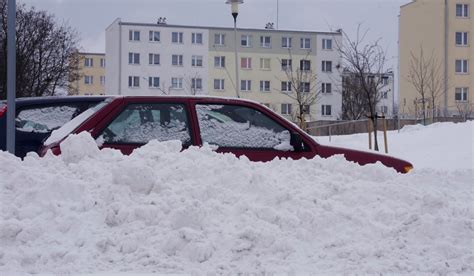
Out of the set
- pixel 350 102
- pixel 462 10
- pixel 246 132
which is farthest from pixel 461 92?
pixel 246 132

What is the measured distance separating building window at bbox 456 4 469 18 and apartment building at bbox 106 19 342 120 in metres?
12.6

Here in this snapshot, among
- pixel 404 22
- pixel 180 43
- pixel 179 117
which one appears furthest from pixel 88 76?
pixel 179 117

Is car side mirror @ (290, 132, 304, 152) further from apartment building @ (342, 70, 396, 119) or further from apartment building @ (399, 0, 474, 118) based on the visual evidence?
apartment building @ (399, 0, 474, 118)

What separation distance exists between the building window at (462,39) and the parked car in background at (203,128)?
154 feet

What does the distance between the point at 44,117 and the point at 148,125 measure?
60.5 inches

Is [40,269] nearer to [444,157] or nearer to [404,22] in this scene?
[444,157]

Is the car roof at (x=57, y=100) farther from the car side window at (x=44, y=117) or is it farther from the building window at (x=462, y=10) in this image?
Answer: the building window at (x=462, y=10)

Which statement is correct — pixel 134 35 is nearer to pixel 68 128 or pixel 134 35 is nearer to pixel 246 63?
pixel 246 63

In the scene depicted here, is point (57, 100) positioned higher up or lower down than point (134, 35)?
lower down

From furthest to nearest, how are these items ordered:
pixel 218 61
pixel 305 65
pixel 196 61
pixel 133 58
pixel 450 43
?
pixel 218 61
pixel 196 61
pixel 305 65
pixel 133 58
pixel 450 43


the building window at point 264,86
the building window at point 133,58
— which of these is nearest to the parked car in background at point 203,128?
the building window at point 133,58

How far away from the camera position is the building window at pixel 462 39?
50.2 meters

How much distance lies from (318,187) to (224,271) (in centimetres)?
123

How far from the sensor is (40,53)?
104 ft
